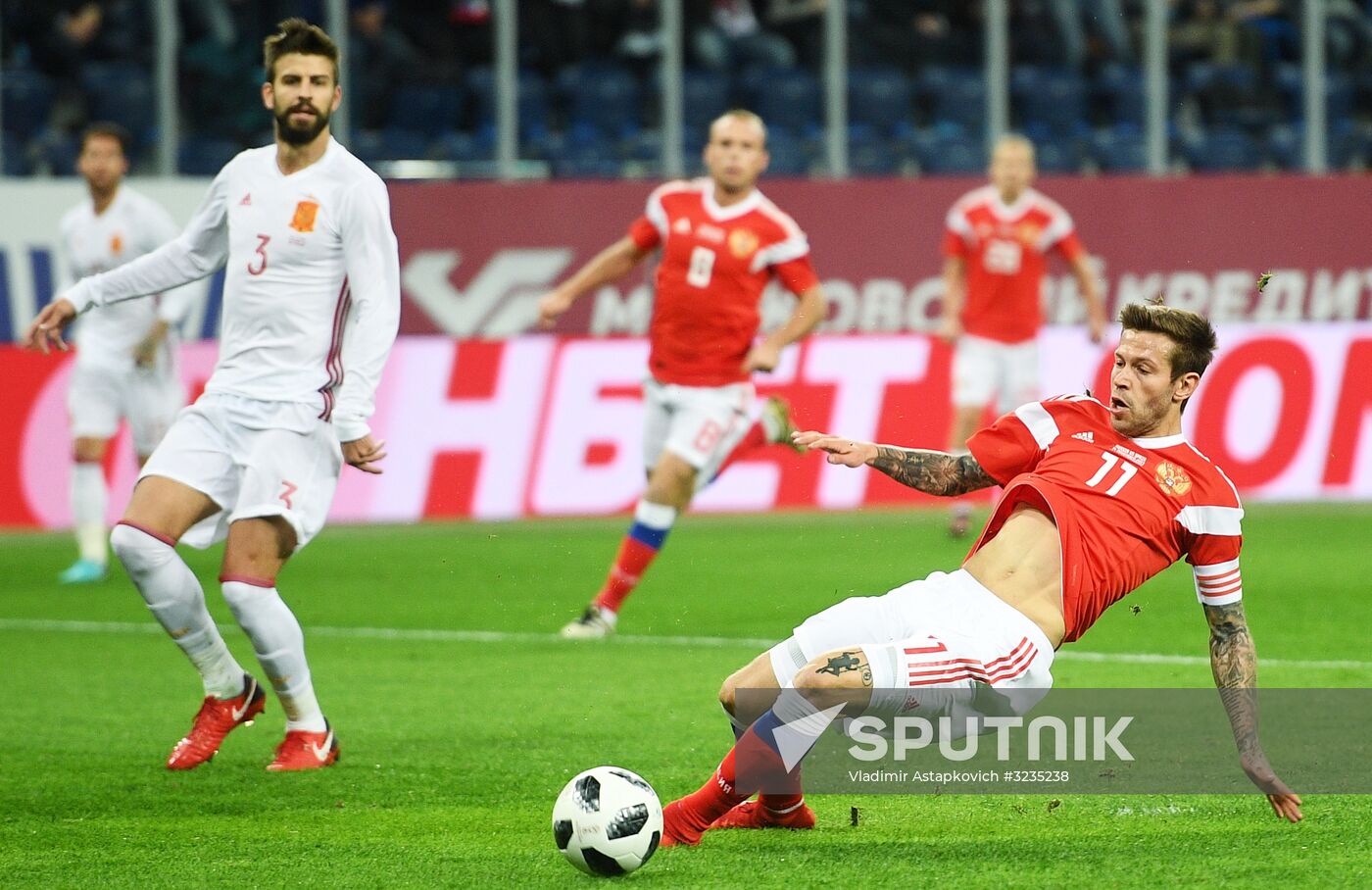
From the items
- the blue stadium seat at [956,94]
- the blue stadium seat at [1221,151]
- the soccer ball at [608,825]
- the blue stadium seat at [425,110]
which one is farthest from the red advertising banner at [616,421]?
the soccer ball at [608,825]

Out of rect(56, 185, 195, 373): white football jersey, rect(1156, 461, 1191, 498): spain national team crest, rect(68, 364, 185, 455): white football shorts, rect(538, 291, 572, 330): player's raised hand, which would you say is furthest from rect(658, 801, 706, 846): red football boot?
rect(68, 364, 185, 455): white football shorts

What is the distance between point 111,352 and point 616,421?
3475 mm

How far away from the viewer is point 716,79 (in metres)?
16.5

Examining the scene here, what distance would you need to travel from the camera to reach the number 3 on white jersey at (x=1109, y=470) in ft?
16.6

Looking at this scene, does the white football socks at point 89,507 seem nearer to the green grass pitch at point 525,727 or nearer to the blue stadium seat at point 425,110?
the green grass pitch at point 525,727

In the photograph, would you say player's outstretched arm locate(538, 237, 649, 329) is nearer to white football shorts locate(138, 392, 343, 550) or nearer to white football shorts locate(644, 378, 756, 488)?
white football shorts locate(644, 378, 756, 488)

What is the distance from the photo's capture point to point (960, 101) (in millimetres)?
16922

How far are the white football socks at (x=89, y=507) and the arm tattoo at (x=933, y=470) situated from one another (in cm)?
692

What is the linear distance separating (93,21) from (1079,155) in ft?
25.3

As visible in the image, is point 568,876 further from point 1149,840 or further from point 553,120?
point 553,120

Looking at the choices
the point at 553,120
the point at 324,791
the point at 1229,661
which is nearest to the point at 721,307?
the point at 324,791

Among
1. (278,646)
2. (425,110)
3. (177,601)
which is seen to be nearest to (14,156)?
(425,110)

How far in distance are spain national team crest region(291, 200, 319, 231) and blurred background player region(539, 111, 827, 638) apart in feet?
9.87

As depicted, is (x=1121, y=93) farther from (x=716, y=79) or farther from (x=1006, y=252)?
(x=1006, y=252)
